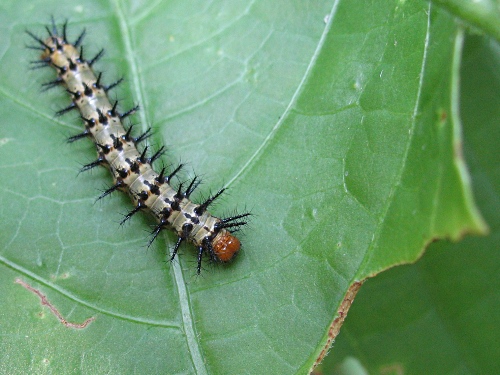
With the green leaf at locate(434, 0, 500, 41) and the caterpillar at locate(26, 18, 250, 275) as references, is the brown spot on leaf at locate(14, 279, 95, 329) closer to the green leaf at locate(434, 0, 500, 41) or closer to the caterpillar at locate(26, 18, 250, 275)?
the caterpillar at locate(26, 18, 250, 275)

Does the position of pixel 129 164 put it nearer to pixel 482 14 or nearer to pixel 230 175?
pixel 230 175

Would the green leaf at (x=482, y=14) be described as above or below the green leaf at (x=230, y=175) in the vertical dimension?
above

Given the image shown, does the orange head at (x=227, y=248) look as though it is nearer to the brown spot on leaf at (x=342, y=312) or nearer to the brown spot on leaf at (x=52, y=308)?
the brown spot on leaf at (x=342, y=312)

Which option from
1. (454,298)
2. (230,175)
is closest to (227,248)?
(230,175)

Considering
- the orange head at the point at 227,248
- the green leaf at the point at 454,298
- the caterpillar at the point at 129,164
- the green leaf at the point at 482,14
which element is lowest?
the green leaf at the point at 454,298

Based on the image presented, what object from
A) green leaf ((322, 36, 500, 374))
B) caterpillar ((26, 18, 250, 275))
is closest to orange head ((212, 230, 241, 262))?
caterpillar ((26, 18, 250, 275))

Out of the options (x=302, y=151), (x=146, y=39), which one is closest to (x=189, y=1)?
(x=146, y=39)

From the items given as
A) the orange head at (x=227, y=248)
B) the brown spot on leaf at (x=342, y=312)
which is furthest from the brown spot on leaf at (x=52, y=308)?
the brown spot on leaf at (x=342, y=312)
